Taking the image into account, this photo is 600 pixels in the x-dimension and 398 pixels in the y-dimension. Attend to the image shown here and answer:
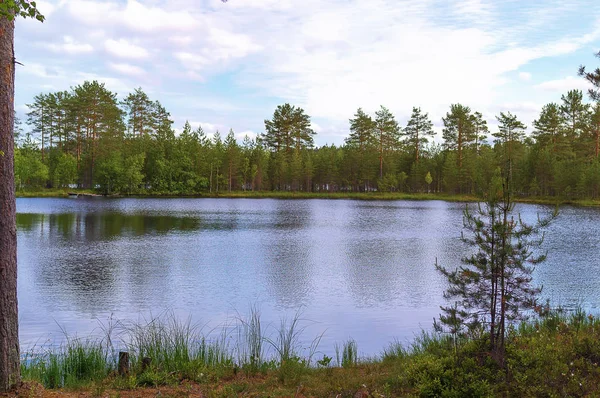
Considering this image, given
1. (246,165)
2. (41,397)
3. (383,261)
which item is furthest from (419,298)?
(246,165)

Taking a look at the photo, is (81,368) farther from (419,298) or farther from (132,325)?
(419,298)

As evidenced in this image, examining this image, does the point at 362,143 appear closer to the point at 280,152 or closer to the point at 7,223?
the point at 280,152

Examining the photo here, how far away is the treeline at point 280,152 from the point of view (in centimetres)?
7662

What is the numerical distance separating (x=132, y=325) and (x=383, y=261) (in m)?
12.6

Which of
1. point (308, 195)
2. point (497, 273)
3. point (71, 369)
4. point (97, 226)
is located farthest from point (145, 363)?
point (308, 195)

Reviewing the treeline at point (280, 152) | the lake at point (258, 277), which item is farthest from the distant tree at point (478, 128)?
the lake at point (258, 277)

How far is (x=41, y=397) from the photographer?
16.8 feet

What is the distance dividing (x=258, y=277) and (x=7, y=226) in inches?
492

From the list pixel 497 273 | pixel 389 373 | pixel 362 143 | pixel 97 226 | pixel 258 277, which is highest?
pixel 362 143

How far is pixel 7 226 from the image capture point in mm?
5059

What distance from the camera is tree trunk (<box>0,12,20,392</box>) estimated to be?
5047mm

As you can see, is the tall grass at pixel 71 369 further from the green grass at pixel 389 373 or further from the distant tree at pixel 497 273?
the distant tree at pixel 497 273

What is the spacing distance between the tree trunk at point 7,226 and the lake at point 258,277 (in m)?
4.89

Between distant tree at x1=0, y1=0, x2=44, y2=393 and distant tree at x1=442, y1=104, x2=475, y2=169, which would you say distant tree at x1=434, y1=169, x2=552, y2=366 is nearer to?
distant tree at x1=0, y1=0, x2=44, y2=393
